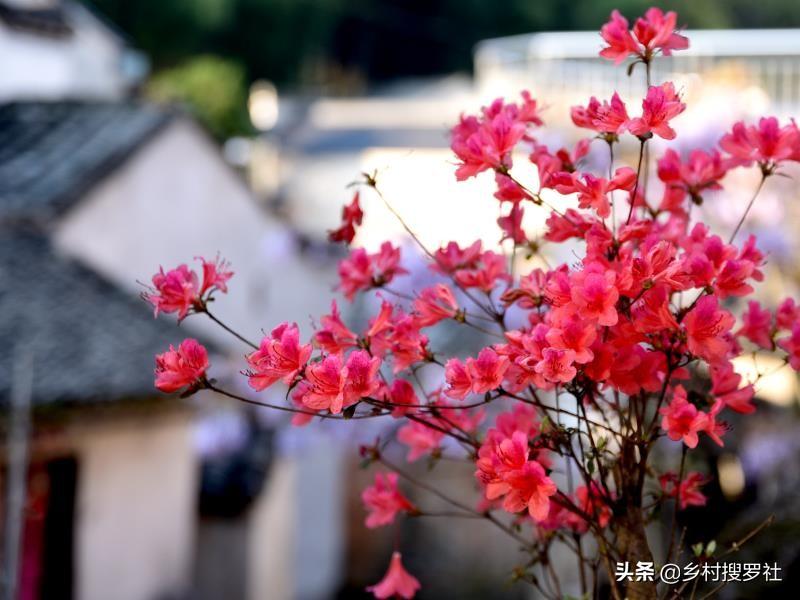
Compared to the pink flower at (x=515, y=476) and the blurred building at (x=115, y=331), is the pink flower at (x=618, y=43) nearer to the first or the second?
the pink flower at (x=515, y=476)

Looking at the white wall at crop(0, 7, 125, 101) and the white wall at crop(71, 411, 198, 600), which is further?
the white wall at crop(0, 7, 125, 101)

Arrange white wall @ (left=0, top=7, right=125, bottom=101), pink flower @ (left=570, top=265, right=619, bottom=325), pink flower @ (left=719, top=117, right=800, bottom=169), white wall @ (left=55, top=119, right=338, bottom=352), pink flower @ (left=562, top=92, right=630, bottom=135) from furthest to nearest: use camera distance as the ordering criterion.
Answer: white wall @ (left=0, top=7, right=125, bottom=101)
white wall @ (left=55, top=119, right=338, bottom=352)
pink flower @ (left=719, top=117, right=800, bottom=169)
pink flower @ (left=562, top=92, right=630, bottom=135)
pink flower @ (left=570, top=265, right=619, bottom=325)

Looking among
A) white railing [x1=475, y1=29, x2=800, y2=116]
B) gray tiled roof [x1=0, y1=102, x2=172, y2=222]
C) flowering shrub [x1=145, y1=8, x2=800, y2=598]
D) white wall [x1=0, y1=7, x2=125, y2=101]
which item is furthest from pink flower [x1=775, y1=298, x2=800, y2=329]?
white wall [x1=0, y1=7, x2=125, y2=101]

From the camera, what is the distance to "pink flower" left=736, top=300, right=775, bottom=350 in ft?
6.06

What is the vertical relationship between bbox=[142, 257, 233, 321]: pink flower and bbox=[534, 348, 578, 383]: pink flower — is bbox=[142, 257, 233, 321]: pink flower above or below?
above

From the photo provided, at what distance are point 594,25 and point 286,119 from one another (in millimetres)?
10048

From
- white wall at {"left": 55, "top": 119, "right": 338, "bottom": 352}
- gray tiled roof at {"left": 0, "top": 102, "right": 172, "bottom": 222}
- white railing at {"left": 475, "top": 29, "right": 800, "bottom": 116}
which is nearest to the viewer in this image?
gray tiled roof at {"left": 0, "top": 102, "right": 172, "bottom": 222}

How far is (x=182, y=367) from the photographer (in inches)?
60.8

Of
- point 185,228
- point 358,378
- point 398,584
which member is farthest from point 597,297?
point 185,228

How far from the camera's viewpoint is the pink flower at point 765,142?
5.71ft

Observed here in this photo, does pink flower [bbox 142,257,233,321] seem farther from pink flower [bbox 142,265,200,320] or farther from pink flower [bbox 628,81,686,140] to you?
pink flower [bbox 628,81,686,140]

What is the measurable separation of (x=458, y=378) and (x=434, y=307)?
0.61 feet

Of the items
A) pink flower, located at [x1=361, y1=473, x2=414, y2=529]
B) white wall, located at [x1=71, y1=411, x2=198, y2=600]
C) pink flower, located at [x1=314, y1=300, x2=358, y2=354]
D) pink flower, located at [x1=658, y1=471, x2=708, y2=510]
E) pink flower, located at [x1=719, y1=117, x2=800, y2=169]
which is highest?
pink flower, located at [x1=719, y1=117, x2=800, y2=169]

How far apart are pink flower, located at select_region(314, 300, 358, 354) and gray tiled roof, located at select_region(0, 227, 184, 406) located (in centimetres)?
350
